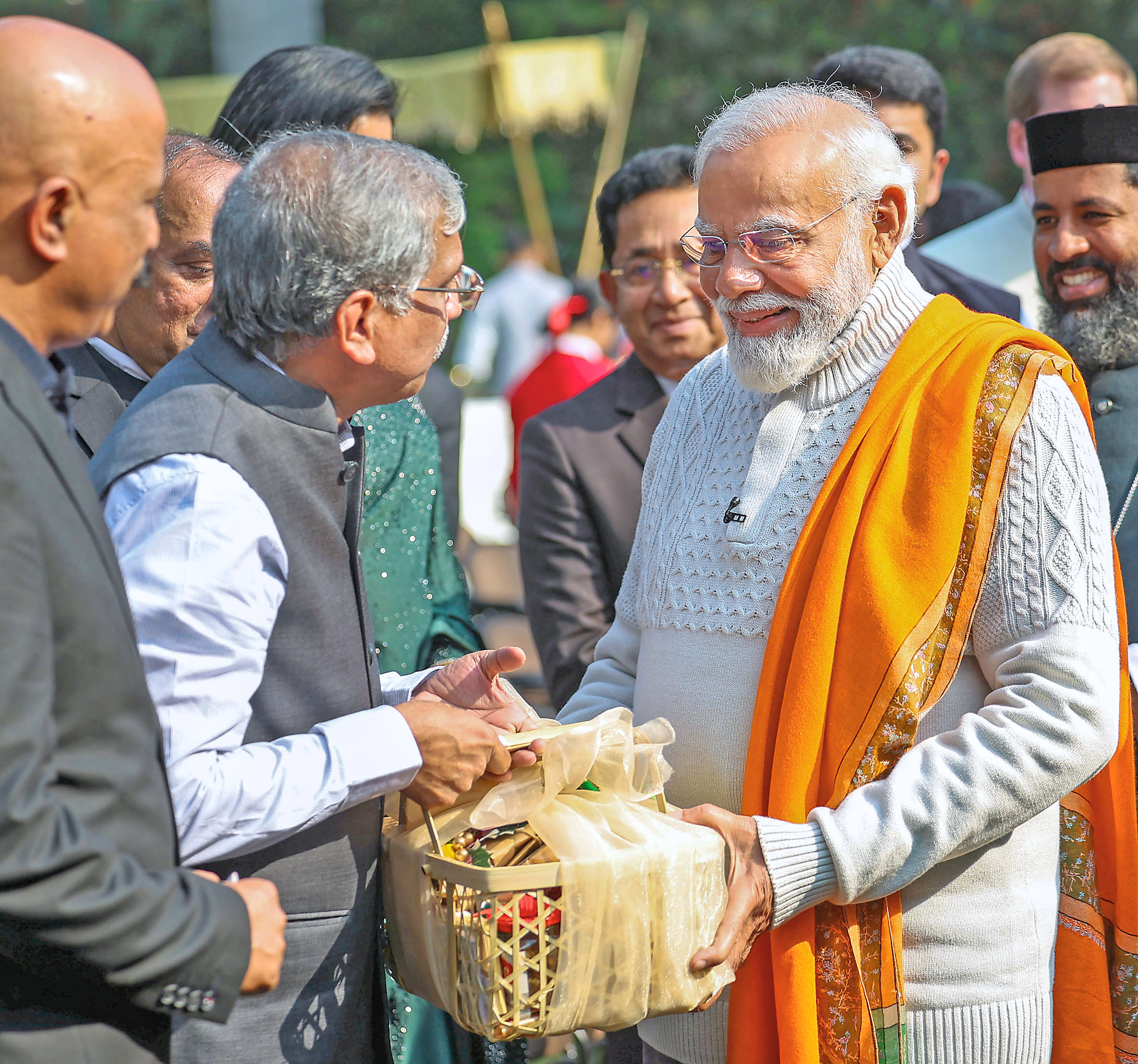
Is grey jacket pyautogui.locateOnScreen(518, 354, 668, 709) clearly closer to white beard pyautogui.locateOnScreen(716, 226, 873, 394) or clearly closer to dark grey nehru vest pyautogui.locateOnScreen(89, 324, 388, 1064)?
white beard pyautogui.locateOnScreen(716, 226, 873, 394)

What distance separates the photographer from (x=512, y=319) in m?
11.6

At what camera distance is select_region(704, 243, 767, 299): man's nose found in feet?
7.76

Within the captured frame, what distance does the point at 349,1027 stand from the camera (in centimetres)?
197

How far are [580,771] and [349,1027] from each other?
1.71ft

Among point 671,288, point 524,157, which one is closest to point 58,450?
point 671,288

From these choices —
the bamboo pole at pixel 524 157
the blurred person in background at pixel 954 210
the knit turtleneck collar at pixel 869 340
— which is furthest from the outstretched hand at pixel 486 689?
the bamboo pole at pixel 524 157

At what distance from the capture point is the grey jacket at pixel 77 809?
1.36 meters

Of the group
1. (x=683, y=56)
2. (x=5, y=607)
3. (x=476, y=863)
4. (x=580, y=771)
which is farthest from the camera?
(x=683, y=56)

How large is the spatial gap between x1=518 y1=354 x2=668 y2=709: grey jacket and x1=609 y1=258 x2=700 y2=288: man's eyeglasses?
0.41m

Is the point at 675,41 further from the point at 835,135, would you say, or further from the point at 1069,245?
the point at 835,135

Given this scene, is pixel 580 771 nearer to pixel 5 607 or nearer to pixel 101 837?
pixel 101 837

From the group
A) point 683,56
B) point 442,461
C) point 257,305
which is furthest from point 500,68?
point 257,305

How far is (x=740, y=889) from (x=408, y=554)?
4.20 feet

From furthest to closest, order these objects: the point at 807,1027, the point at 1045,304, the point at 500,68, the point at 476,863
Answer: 1. the point at 500,68
2. the point at 1045,304
3. the point at 807,1027
4. the point at 476,863
